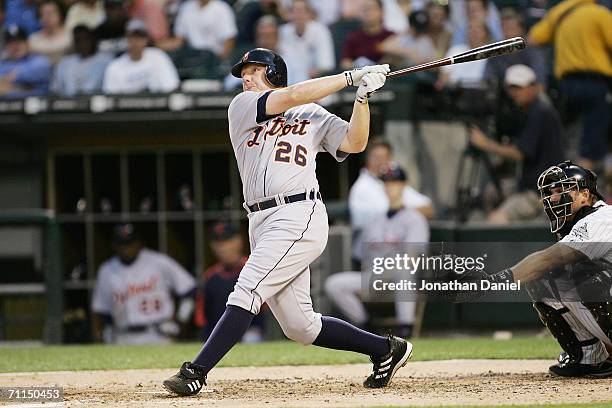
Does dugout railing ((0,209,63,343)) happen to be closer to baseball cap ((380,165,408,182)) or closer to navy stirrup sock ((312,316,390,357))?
baseball cap ((380,165,408,182))

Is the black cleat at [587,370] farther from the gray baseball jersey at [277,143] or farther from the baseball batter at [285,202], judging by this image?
the gray baseball jersey at [277,143]

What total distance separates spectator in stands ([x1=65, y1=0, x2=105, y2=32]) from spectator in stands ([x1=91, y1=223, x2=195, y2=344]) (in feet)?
8.76

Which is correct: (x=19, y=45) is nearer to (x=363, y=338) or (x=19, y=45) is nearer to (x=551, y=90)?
(x=551, y=90)

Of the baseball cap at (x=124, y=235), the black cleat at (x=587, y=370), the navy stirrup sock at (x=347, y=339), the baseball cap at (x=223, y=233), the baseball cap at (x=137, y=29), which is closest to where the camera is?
the navy stirrup sock at (x=347, y=339)

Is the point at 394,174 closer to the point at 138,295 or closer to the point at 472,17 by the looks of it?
the point at 472,17

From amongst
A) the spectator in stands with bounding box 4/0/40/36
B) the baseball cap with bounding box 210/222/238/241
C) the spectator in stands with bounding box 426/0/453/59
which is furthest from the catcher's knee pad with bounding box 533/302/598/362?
the spectator in stands with bounding box 4/0/40/36

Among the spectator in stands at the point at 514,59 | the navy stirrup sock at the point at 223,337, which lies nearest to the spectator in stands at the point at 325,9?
the spectator in stands at the point at 514,59

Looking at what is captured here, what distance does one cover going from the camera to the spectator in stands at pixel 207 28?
11461 mm

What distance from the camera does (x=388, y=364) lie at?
5.22m

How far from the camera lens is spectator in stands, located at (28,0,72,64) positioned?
11828mm

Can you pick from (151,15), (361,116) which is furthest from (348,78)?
(151,15)

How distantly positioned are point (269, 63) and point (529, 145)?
4.67m

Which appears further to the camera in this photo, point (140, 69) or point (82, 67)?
point (82, 67)

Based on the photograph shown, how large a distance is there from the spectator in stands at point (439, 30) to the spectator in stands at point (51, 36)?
12.4ft
